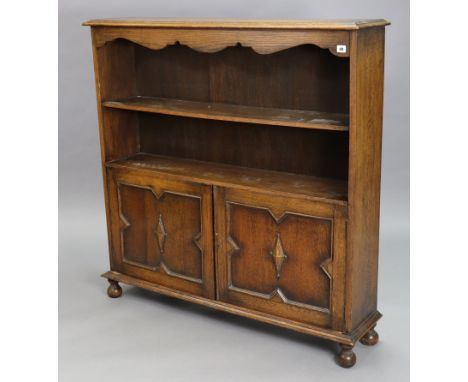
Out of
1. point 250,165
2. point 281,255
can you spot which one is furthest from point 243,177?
point 281,255

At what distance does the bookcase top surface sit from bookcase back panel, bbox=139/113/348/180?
0.68 metres

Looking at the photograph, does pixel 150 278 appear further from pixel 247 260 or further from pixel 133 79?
pixel 133 79

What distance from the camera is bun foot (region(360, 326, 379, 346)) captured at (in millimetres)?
4031

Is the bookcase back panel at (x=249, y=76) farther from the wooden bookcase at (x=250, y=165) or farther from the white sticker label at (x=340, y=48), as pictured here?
the white sticker label at (x=340, y=48)

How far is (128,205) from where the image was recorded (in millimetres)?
4559

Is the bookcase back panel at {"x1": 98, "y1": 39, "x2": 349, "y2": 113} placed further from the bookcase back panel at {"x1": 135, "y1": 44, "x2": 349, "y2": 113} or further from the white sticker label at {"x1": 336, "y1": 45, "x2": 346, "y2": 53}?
the white sticker label at {"x1": 336, "y1": 45, "x2": 346, "y2": 53}

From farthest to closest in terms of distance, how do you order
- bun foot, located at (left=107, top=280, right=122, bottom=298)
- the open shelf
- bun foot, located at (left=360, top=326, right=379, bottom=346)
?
bun foot, located at (left=107, top=280, right=122, bottom=298), bun foot, located at (left=360, top=326, right=379, bottom=346), the open shelf

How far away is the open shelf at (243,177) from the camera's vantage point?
12.7 ft

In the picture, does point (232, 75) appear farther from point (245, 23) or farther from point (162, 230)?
point (162, 230)

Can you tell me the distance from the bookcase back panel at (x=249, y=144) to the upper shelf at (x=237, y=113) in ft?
0.46

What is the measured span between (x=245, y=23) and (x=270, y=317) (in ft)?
4.84

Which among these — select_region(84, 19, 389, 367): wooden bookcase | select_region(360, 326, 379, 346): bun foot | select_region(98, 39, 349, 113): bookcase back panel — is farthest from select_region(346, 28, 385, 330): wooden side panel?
select_region(98, 39, 349, 113): bookcase back panel

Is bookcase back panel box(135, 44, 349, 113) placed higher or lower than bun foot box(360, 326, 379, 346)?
higher

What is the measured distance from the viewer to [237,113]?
13.5 ft
